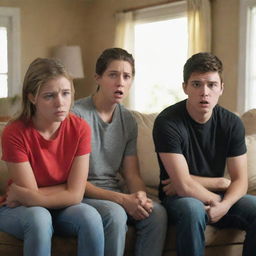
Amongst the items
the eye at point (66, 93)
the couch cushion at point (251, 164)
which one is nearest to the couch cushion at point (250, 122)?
the couch cushion at point (251, 164)

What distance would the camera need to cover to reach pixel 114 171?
2350 mm

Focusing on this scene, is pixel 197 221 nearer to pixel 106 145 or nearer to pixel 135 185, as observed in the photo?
pixel 135 185

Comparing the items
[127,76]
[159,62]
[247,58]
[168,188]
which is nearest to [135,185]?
[168,188]

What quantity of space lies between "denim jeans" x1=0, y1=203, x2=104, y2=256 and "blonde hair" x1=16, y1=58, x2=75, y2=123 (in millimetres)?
400

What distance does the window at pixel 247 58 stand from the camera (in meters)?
4.53

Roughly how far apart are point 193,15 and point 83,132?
3.16 metres

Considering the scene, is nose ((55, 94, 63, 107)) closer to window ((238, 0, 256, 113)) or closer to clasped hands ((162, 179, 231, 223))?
clasped hands ((162, 179, 231, 223))

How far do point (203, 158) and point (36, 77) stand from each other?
850 millimetres

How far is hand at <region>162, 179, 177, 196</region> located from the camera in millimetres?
2238

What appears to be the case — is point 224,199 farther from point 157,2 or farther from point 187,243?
point 157,2

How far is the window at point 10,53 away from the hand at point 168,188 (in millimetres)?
4504

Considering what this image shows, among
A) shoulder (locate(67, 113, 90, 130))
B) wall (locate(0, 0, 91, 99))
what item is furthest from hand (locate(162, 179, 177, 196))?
wall (locate(0, 0, 91, 99))

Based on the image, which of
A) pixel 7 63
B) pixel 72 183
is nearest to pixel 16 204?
pixel 72 183

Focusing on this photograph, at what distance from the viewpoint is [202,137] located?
227 centimetres
